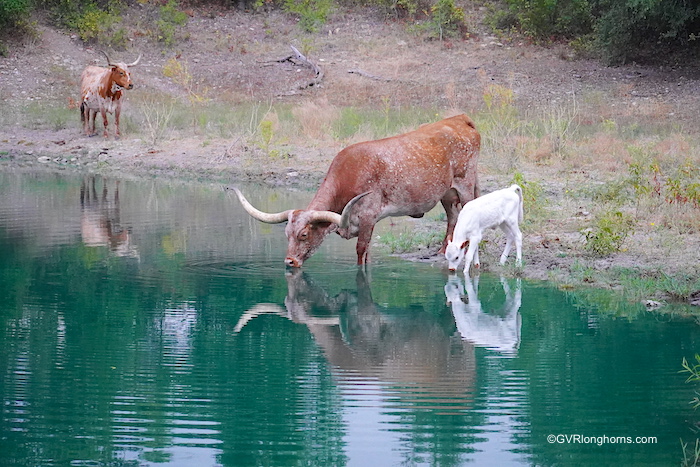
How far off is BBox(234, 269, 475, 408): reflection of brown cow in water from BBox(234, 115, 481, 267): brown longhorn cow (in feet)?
2.10

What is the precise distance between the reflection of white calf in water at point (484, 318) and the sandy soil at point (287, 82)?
12.9ft

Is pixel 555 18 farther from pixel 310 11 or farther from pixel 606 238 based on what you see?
pixel 606 238

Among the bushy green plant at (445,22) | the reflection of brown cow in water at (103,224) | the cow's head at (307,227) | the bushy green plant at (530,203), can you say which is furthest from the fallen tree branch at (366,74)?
the cow's head at (307,227)

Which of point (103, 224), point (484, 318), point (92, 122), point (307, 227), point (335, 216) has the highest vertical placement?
point (335, 216)

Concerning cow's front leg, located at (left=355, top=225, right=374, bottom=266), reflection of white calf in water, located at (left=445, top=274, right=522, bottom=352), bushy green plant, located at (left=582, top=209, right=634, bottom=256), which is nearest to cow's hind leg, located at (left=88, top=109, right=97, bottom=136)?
cow's front leg, located at (left=355, top=225, right=374, bottom=266)

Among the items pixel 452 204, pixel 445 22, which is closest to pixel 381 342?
pixel 452 204

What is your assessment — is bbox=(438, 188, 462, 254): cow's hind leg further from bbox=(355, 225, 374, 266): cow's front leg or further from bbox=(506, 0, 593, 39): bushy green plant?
bbox=(506, 0, 593, 39): bushy green plant

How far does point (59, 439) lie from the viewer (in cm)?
556

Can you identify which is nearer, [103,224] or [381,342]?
[381,342]

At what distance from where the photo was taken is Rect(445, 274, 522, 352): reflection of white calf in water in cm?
802

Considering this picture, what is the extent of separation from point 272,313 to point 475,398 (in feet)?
9.61

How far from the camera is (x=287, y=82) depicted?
3184cm

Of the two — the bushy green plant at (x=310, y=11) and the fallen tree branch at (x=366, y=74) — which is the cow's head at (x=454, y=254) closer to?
the fallen tree branch at (x=366, y=74)

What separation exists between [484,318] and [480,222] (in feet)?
5.87
